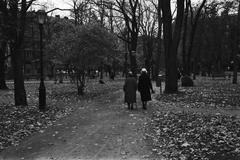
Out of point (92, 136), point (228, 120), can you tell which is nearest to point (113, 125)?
point (92, 136)

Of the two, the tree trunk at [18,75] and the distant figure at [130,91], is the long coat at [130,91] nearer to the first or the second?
the distant figure at [130,91]

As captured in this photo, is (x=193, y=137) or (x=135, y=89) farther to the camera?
(x=135, y=89)

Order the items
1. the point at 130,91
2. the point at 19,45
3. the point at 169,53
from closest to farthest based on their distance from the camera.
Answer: the point at 130,91
the point at 19,45
the point at 169,53

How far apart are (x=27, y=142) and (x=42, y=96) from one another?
Result: 21.1ft

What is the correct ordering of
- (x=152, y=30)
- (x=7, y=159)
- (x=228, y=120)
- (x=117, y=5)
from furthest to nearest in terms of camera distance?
(x=152, y=30)
(x=117, y=5)
(x=228, y=120)
(x=7, y=159)

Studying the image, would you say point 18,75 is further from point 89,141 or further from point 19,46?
point 89,141

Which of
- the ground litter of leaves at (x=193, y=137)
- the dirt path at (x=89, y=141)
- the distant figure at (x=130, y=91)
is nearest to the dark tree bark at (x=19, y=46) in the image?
the dirt path at (x=89, y=141)

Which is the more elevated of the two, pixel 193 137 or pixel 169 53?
pixel 169 53

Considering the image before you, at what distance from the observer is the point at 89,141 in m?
9.02

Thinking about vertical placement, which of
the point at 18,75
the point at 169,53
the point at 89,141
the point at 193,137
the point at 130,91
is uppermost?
the point at 169,53

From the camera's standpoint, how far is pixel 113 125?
11258 mm

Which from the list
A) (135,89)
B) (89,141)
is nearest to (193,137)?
(89,141)

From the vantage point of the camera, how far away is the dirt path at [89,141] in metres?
7.72

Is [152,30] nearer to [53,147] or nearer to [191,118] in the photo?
[191,118]
